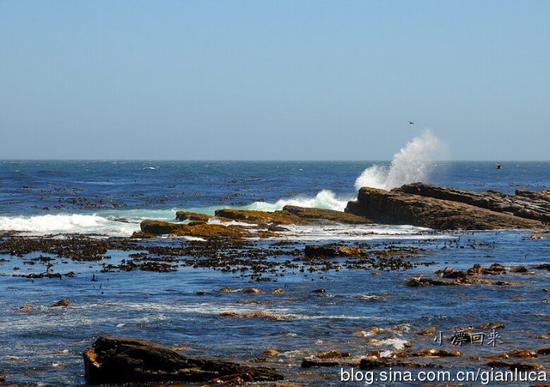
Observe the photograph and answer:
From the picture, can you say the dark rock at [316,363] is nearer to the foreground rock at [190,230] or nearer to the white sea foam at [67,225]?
the foreground rock at [190,230]

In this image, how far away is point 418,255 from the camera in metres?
47.1

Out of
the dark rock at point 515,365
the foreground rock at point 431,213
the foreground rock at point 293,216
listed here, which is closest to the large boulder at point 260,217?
the foreground rock at point 293,216

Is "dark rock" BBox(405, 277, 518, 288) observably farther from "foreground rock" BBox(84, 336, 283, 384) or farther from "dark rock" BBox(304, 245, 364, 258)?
"foreground rock" BBox(84, 336, 283, 384)

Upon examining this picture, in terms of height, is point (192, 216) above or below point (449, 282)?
above

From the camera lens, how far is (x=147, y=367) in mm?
19531

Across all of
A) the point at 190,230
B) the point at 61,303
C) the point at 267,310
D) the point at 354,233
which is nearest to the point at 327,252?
the point at 190,230

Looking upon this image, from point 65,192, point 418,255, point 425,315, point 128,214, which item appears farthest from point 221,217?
point 65,192

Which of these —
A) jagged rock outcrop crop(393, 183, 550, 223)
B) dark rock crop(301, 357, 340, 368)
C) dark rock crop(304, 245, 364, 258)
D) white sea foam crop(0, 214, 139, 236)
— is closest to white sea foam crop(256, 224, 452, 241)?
jagged rock outcrop crop(393, 183, 550, 223)

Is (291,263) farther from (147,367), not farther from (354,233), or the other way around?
(147,367)

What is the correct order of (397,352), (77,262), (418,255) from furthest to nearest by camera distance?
(418,255)
(77,262)
(397,352)

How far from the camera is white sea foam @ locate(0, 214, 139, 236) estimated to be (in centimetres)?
6128

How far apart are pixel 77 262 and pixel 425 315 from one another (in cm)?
2166

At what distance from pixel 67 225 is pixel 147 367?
1882 inches

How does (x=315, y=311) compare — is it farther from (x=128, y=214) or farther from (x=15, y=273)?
(x=128, y=214)
